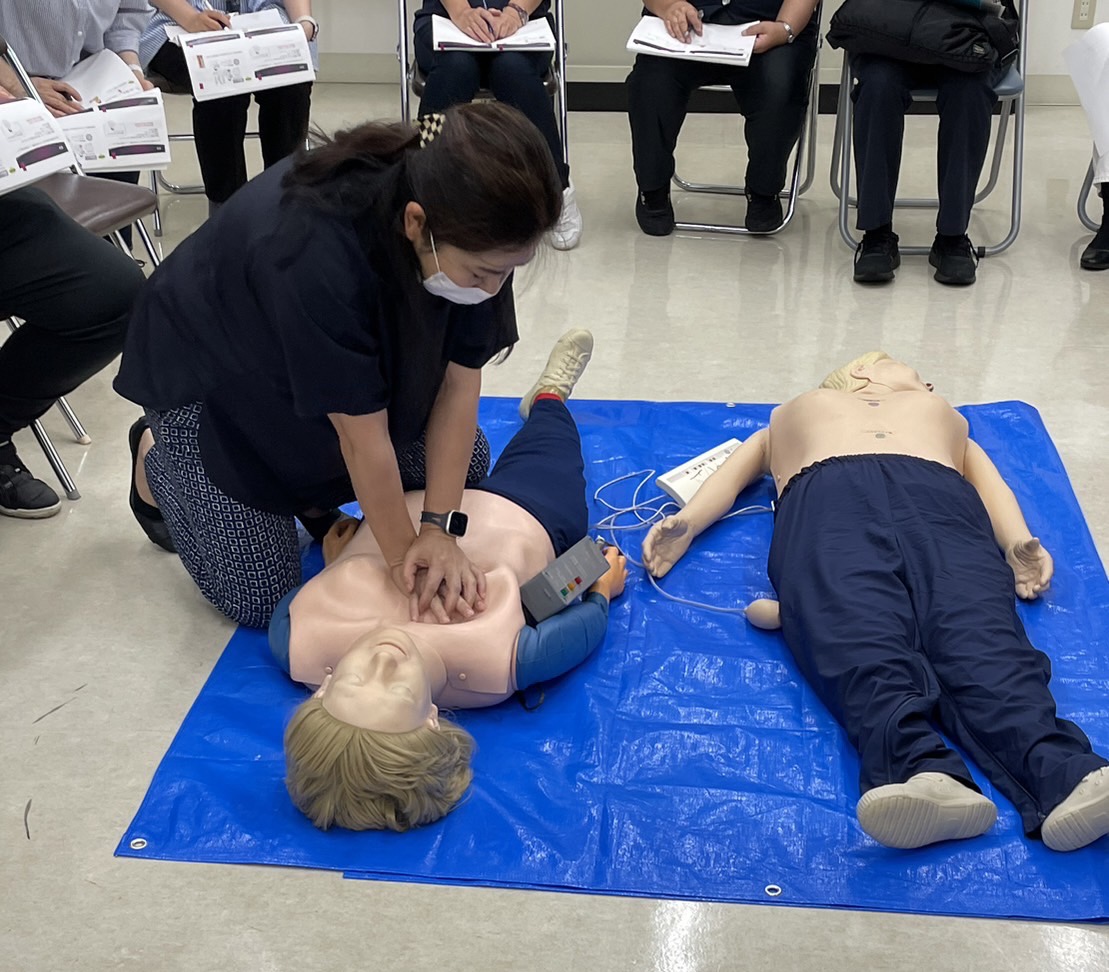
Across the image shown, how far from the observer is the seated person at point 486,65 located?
3.60 m

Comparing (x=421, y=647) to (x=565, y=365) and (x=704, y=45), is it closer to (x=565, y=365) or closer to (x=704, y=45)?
(x=565, y=365)

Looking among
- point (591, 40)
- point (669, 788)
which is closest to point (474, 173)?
point (669, 788)

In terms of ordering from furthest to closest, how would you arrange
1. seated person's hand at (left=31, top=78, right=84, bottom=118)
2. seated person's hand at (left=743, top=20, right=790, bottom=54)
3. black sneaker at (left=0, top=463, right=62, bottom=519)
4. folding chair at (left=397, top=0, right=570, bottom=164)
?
folding chair at (left=397, top=0, right=570, bottom=164) → seated person's hand at (left=743, top=20, right=790, bottom=54) → seated person's hand at (left=31, top=78, right=84, bottom=118) → black sneaker at (left=0, top=463, right=62, bottom=519)

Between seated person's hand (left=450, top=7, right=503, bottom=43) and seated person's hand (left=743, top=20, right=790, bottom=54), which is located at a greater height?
seated person's hand (left=450, top=7, right=503, bottom=43)

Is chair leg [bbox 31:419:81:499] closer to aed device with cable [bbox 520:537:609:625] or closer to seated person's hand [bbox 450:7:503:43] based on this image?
aed device with cable [bbox 520:537:609:625]

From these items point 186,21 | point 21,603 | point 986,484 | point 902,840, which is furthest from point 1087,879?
point 186,21

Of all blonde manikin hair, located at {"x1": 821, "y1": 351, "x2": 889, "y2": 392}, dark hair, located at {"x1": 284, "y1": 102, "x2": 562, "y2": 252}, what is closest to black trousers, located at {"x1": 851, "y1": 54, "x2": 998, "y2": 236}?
blonde manikin hair, located at {"x1": 821, "y1": 351, "x2": 889, "y2": 392}

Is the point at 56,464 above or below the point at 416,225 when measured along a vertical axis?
below

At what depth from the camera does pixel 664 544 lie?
219 cm

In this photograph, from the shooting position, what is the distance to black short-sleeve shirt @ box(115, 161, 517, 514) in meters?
1.64

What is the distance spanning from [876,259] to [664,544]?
64.8 inches

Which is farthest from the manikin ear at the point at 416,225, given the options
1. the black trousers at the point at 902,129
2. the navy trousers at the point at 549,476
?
the black trousers at the point at 902,129

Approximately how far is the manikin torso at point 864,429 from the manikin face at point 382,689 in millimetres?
820

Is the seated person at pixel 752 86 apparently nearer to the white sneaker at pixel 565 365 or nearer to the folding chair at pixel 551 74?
the folding chair at pixel 551 74
